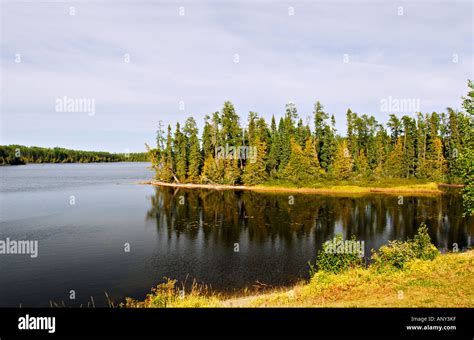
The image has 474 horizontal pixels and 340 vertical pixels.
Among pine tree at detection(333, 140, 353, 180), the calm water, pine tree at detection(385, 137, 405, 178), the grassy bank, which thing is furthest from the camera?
pine tree at detection(385, 137, 405, 178)

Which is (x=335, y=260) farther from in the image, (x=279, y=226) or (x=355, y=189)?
(x=355, y=189)

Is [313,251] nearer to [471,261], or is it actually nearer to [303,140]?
[471,261]

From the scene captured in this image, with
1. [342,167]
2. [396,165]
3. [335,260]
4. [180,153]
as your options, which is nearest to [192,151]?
[180,153]

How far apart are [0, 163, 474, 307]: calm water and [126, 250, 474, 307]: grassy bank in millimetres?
6106

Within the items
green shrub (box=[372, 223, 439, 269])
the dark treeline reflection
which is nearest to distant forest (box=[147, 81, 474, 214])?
the dark treeline reflection

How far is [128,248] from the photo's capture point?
34.3 m

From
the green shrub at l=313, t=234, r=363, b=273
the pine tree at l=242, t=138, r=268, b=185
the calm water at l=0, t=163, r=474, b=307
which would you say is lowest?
the calm water at l=0, t=163, r=474, b=307

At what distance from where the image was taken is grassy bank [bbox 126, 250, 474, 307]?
47.4 ft

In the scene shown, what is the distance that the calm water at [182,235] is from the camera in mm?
25703

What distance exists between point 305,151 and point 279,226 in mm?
49793

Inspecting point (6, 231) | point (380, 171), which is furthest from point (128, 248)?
point (380, 171)

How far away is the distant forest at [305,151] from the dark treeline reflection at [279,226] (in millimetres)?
19880

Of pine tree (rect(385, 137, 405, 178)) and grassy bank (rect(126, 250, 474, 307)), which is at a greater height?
pine tree (rect(385, 137, 405, 178))

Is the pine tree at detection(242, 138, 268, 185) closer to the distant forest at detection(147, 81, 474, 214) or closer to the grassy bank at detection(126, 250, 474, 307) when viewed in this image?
the distant forest at detection(147, 81, 474, 214)
